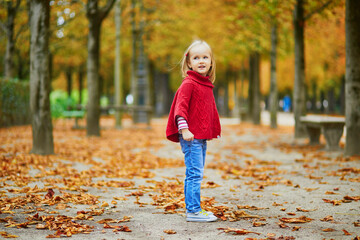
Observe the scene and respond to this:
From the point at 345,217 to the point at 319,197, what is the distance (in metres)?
1.15

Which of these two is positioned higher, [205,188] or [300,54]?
[300,54]

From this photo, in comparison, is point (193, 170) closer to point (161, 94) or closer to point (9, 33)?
point (9, 33)

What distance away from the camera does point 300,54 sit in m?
14.5

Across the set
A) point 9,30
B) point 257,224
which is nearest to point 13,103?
point 9,30

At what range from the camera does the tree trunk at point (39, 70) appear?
33.2 ft

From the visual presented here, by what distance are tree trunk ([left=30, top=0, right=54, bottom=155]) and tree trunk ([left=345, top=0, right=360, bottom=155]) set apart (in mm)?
6718

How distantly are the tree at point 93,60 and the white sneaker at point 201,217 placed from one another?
459 inches

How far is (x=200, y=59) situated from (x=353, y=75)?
6.24 m

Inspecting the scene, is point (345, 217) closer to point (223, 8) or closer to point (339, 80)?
point (223, 8)

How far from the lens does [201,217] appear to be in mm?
4750

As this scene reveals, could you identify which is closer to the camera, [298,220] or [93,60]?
[298,220]

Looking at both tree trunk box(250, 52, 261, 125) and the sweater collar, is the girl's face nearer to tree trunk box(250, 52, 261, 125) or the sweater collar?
the sweater collar

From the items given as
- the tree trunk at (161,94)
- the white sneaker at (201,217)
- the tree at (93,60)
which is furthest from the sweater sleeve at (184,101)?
the tree trunk at (161,94)

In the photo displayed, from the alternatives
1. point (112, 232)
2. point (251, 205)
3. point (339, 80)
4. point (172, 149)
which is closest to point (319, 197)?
point (251, 205)
